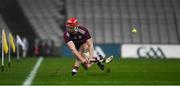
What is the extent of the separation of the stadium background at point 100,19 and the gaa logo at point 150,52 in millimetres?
3561

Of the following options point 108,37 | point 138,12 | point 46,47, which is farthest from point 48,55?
point 138,12

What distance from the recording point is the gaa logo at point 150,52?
40.2 meters

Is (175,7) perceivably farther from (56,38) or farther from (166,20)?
(56,38)

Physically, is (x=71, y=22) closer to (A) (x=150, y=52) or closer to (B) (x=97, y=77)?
(B) (x=97, y=77)

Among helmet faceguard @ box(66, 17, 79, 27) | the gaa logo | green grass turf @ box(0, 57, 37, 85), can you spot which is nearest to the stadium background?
the gaa logo

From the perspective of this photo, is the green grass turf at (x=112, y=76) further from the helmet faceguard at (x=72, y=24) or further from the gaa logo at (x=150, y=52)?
the gaa logo at (x=150, y=52)

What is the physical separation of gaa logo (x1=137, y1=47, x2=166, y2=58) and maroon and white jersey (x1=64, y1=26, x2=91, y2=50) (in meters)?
24.5

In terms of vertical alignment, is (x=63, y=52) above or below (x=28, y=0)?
below

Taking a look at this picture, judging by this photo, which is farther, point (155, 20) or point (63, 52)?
point (155, 20)

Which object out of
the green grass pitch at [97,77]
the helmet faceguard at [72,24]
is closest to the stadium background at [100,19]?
the green grass pitch at [97,77]

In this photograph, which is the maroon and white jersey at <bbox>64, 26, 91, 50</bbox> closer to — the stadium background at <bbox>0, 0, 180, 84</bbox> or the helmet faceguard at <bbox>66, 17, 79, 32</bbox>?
the helmet faceguard at <bbox>66, 17, 79, 32</bbox>

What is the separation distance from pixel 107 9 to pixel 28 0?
6.36 m

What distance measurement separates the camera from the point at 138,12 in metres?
46.8

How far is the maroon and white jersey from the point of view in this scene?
603 inches
